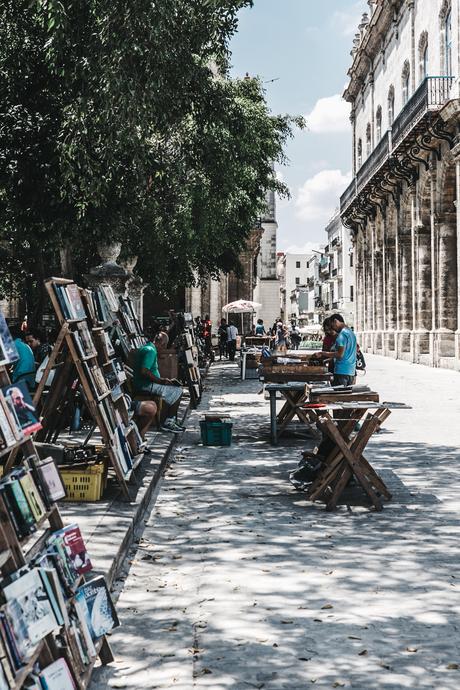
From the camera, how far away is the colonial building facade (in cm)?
2577

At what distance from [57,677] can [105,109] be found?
25.6 ft

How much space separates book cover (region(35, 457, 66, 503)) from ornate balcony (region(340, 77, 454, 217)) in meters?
22.8

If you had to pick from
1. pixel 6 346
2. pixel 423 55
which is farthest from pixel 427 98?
pixel 6 346

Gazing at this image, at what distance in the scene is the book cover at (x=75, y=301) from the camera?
6.82 m

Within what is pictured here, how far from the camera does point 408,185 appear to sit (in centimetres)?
3180

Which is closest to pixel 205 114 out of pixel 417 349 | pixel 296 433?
pixel 296 433

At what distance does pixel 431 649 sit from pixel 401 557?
62.2 inches

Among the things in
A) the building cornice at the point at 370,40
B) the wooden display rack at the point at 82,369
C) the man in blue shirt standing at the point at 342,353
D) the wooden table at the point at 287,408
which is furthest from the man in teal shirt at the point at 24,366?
the building cornice at the point at 370,40

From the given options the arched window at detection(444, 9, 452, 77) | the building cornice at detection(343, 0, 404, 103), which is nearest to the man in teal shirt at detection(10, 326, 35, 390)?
the arched window at detection(444, 9, 452, 77)

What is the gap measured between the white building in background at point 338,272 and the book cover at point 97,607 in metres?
63.4

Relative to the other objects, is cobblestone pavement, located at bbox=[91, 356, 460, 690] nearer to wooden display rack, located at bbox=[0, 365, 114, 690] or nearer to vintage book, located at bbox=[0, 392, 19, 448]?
wooden display rack, located at bbox=[0, 365, 114, 690]

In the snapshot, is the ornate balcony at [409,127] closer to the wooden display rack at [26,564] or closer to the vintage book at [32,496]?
the wooden display rack at [26,564]

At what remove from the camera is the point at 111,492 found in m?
7.12

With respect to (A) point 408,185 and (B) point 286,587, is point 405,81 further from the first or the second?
(B) point 286,587
